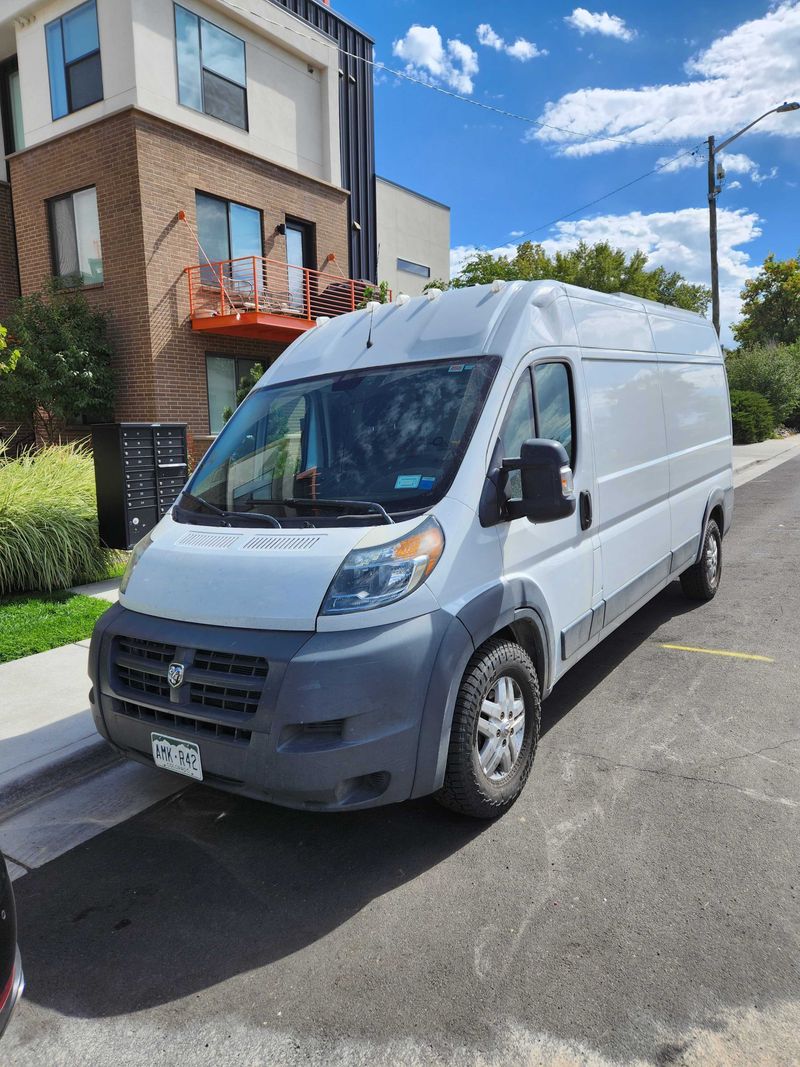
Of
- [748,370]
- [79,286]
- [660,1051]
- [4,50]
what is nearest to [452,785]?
[660,1051]

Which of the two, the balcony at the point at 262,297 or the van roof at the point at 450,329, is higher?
the balcony at the point at 262,297

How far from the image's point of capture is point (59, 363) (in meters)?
13.0

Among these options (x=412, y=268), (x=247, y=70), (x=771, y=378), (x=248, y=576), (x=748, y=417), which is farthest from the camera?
(x=771, y=378)

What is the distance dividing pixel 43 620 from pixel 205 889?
13.0 ft

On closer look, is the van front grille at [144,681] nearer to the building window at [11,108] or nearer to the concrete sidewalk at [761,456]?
the concrete sidewalk at [761,456]

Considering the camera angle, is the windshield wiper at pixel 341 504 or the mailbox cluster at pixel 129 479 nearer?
the windshield wiper at pixel 341 504

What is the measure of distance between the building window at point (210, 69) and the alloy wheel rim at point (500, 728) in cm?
1413

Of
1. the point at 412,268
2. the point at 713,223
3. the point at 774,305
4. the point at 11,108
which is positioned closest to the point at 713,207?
the point at 713,223

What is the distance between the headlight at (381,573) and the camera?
2.77 m

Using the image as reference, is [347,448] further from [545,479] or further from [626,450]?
[626,450]

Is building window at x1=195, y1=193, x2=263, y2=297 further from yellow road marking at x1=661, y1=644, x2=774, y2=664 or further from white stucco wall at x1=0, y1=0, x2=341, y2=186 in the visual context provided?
yellow road marking at x1=661, y1=644, x2=774, y2=664

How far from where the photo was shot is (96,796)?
3695mm

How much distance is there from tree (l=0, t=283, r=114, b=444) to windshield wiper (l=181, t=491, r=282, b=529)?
1054 cm

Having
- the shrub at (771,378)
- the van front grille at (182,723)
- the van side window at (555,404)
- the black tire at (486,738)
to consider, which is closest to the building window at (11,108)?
the van side window at (555,404)
